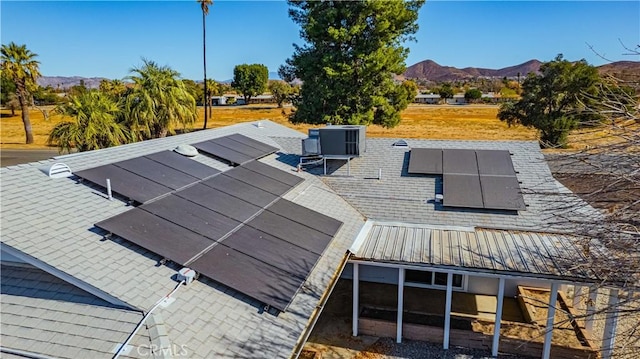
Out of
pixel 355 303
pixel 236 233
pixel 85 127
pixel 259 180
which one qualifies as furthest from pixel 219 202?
pixel 85 127

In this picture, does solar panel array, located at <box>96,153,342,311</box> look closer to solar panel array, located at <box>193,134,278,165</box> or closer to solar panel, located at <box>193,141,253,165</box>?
solar panel, located at <box>193,141,253,165</box>

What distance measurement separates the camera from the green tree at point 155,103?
23.8m

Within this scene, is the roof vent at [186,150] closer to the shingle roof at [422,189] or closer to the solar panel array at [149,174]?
the solar panel array at [149,174]

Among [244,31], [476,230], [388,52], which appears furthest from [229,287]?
[244,31]

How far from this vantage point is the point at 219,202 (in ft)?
32.1

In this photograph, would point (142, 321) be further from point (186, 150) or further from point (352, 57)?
point (352, 57)

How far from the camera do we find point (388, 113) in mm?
28875

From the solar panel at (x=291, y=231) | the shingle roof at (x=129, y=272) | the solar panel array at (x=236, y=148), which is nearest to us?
the shingle roof at (x=129, y=272)

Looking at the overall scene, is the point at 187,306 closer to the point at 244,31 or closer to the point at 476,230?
the point at 476,230

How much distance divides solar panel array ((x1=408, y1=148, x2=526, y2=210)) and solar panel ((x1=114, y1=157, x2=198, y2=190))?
8.09m

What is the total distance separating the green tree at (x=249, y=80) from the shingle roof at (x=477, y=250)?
91.6 metres

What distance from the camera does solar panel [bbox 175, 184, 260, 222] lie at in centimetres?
938

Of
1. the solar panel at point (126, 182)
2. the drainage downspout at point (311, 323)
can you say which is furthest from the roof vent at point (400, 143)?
the solar panel at point (126, 182)

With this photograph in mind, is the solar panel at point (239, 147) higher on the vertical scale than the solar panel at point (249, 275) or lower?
higher
